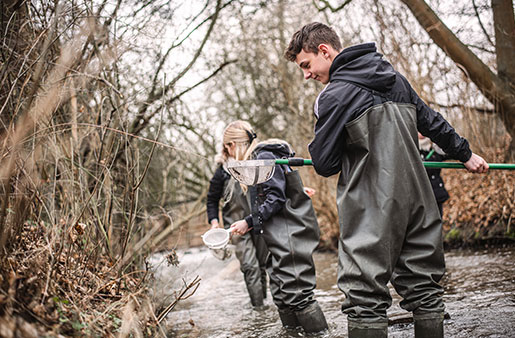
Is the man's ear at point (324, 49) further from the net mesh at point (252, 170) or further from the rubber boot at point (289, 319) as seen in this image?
the rubber boot at point (289, 319)

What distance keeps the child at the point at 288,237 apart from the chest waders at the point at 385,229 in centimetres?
107

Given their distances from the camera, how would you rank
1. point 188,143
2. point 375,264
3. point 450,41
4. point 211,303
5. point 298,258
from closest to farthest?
point 375,264, point 298,258, point 211,303, point 450,41, point 188,143

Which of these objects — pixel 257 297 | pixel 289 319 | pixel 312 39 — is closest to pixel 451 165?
pixel 312 39

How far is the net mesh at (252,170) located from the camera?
11.4ft

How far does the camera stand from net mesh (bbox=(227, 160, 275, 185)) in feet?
11.4

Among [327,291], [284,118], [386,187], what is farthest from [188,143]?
[386,187]

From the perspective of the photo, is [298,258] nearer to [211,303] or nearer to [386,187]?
[386,187]

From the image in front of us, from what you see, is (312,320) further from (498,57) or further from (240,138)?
(498,57)

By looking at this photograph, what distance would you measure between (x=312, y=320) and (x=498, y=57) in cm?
545

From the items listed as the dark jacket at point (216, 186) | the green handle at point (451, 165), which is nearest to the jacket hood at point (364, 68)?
the green handle at point (451, 165)

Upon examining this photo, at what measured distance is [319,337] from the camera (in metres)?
3.65

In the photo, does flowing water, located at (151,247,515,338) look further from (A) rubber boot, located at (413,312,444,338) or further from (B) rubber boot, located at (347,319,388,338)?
(B) rubber boot, located at (347,319,388,338)

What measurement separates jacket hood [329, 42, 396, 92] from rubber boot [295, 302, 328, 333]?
1.82 meters

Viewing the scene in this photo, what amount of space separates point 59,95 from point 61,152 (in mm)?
842
